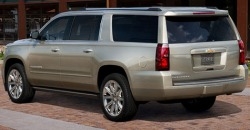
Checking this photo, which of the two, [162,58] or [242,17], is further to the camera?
[242,17]

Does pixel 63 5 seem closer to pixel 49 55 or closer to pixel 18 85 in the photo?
pixel 18 85

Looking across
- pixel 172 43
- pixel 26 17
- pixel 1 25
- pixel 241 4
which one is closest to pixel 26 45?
pixel 172 43

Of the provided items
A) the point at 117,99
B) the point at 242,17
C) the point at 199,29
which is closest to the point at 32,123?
the point at 117,99

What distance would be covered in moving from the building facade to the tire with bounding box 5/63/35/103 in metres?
13.5

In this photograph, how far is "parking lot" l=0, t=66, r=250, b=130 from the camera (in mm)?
8031

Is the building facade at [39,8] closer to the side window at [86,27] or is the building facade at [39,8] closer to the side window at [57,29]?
the side window at [57,29]

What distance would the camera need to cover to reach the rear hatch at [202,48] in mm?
7734

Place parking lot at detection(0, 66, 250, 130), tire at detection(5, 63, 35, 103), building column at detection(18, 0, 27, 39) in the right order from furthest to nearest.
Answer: building column at detection(18, 0, 27, 39) < tire at detection(5, 63, 35, 103) < parking lot at detection(0, 66, 250, 130)

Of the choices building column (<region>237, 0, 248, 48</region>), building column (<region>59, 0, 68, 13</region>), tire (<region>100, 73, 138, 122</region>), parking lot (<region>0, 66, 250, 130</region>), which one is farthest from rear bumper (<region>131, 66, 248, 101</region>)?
building column (<region>59, 0, 68, 13</region>)

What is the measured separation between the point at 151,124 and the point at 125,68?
0.98m

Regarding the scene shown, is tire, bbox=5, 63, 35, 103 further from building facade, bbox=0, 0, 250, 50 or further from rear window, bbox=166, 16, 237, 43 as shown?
building facade, bbox=0, 0, 250, 50

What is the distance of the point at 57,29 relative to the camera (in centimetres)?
980

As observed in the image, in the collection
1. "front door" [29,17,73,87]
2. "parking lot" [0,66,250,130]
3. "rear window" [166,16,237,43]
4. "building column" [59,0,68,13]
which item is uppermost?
"building column" [59,0,68,13]

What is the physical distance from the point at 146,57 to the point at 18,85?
12.1 feet
